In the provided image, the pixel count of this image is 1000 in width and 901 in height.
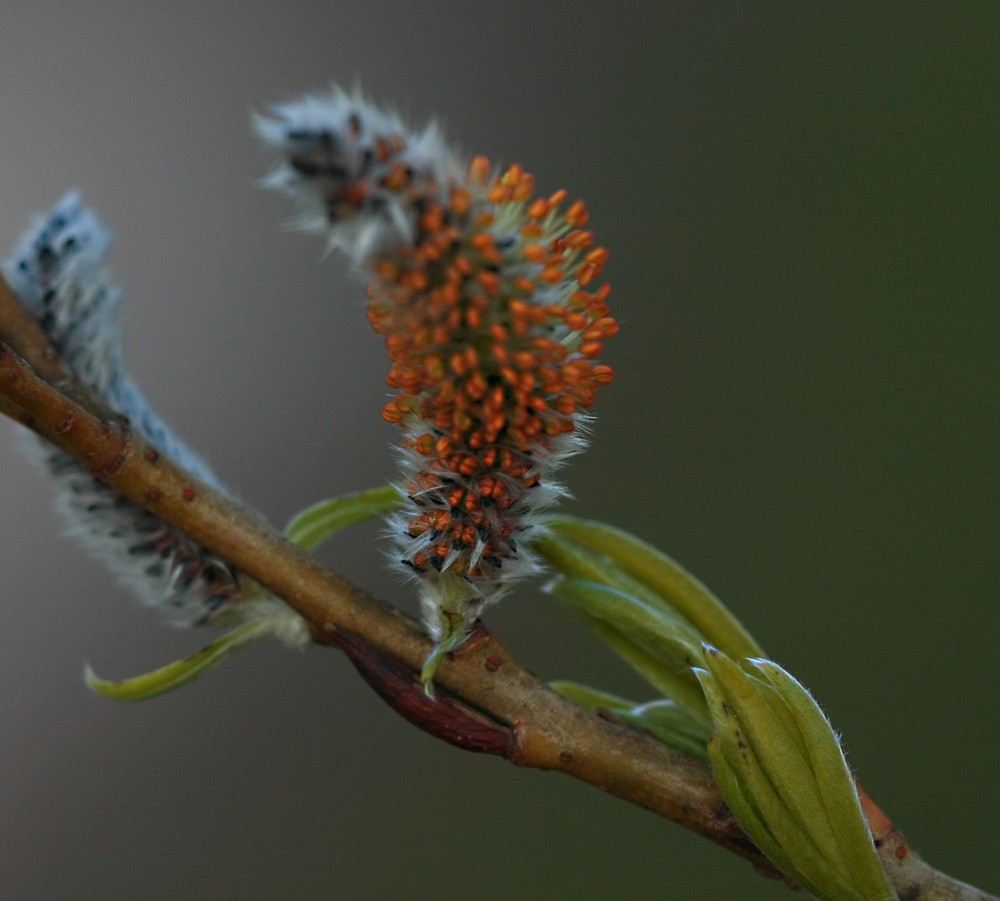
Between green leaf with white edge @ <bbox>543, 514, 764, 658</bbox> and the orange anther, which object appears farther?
green leaf with white edge @ <bbox>543, 514, 764, 658</bbox>

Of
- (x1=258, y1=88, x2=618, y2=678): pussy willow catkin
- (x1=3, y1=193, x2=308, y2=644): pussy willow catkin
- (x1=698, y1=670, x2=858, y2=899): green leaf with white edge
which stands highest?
(x1=258, y1=88, x2=618, y2=678): pussy willow catkin

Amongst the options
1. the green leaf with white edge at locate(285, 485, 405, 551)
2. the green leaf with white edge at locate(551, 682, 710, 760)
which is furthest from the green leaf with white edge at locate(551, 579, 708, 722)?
the green leaf with white edge at locate(285, 485, 405, 551)

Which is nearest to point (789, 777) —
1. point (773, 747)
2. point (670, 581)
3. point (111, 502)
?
point (773, 747)

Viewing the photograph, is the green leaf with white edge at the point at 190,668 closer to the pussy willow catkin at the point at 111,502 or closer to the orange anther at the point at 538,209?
the pussy willow catkin at the point at 111,502

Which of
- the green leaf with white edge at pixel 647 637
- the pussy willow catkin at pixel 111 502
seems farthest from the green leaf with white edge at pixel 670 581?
the pussy willow catkin at pixel 111 502

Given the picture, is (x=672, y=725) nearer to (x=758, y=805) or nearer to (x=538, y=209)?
(x=758, y=805)

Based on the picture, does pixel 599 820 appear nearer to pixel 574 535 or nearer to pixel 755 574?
pixel 755 574

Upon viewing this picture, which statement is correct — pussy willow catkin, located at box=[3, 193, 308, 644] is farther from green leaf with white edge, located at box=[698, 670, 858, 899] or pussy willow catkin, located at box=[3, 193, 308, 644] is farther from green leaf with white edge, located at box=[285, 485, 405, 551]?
green leaf with white edge, located at box=[698, 670, 858, 899]
